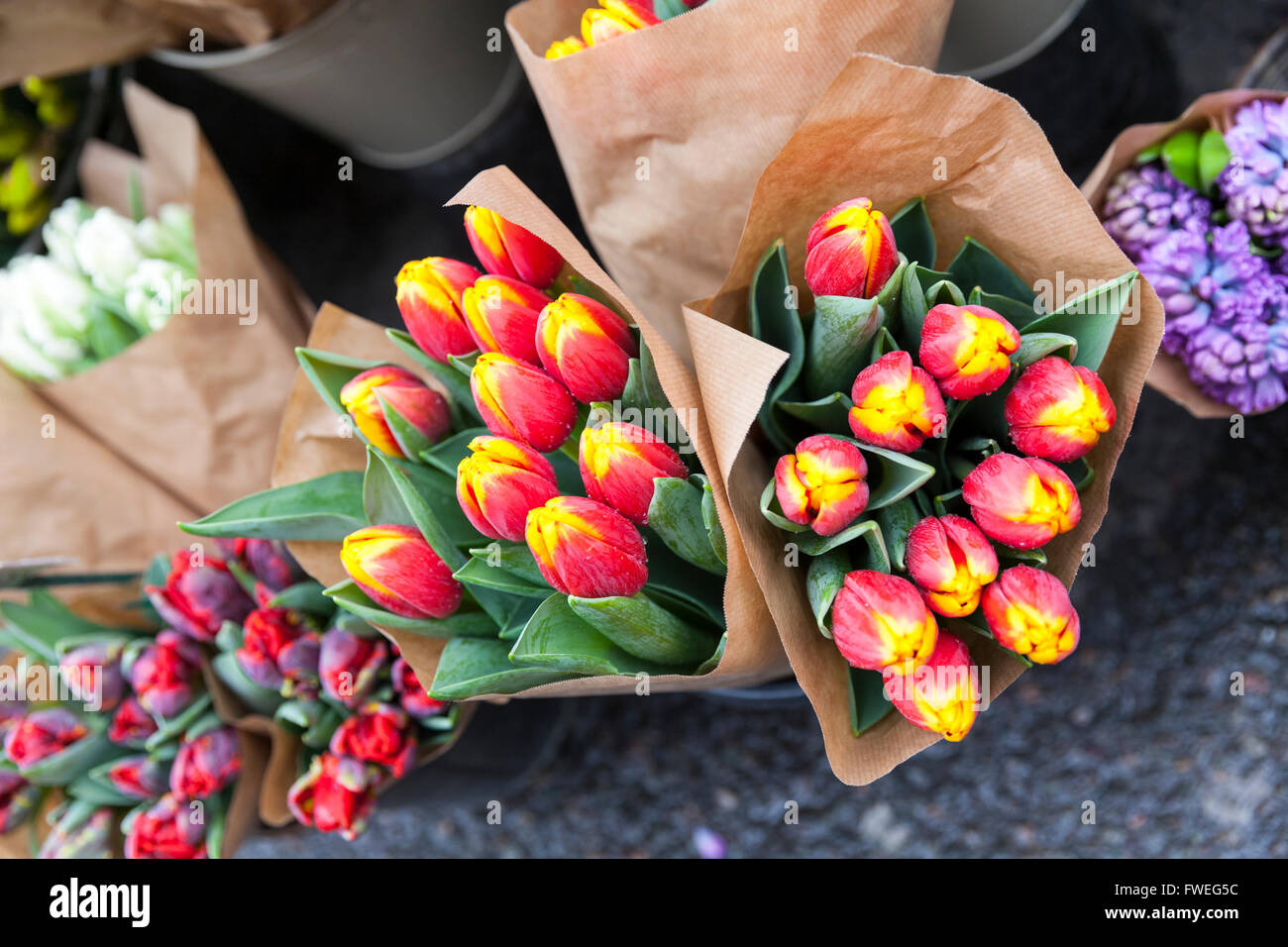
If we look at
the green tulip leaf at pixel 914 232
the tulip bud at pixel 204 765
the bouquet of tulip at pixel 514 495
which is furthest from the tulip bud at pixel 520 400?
the tulip bud at pixel 204 765

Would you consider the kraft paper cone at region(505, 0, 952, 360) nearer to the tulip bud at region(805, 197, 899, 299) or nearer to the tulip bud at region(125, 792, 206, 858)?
the tulip bud at region(805, 197, 899, 299)

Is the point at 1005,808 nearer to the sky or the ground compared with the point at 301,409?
nearer to the ground

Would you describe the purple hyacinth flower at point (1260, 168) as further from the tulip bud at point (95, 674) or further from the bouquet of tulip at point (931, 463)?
the tulip bud at point (95, 674)

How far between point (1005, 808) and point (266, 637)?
0.68 meters

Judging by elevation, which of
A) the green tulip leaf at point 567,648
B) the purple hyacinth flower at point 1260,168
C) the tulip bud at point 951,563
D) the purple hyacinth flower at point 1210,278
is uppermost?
the purple hyacinth flower at point 1260,168

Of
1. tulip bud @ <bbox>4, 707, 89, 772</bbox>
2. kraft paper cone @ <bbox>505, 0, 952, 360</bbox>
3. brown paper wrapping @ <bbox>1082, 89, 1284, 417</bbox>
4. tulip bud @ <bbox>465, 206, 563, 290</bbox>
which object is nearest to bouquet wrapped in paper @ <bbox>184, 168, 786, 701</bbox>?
tulip bud @ <bbox>465, 206, 563, 290</bbox>

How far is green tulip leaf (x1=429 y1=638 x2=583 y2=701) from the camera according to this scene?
51 centimetres

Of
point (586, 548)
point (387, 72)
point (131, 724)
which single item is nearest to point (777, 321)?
point (586, 548)

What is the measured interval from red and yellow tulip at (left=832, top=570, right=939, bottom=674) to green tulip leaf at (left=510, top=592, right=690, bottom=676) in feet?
0.39

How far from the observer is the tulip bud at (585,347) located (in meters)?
0.47

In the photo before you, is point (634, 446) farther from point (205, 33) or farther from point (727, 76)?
point (205, 33)

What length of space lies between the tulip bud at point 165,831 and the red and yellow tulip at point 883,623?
477mm

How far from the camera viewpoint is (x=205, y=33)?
892 mm
